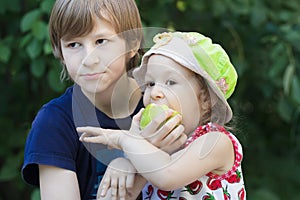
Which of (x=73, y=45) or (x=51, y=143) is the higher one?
(x=73, y=45)

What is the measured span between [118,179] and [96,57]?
287 millimetres

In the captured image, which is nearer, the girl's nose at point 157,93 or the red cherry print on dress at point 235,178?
the girl's nose at point 157,93

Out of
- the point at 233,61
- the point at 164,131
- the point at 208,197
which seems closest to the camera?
the point at 164,131

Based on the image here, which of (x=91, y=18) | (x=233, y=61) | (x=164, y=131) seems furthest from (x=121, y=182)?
(x=233, y=61)

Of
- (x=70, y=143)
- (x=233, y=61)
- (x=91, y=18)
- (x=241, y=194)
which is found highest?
(x=91, y=18)

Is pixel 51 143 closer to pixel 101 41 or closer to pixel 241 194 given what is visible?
pixel 101 41

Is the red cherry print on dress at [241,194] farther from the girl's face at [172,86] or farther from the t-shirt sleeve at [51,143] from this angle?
the t-shirt sleeve at [51,143]

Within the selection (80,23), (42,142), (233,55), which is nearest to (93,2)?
(80,23)

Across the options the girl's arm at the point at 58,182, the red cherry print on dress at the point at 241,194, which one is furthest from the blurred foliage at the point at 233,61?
the red cherry print on dress at the point at 241,194

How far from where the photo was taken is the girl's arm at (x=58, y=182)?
62.2 inches

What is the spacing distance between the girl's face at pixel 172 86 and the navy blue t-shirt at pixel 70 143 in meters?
0.17

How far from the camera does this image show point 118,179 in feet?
4.83

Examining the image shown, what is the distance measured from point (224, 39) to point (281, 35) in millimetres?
248

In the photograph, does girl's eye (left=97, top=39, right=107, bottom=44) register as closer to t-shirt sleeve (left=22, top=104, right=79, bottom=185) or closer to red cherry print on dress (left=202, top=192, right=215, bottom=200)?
t-shirt sleeve (left=22, top=104, right=79, bottom=185)
